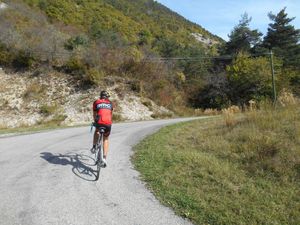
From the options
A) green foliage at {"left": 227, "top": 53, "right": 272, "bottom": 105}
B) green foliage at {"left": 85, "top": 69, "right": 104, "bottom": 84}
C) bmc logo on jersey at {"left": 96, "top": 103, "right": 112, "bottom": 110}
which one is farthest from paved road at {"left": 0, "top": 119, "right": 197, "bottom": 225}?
green foliage at {"left": 227, "top": 53, "right": 272, "bottom": 105}

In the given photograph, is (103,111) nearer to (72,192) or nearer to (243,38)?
(72,192)

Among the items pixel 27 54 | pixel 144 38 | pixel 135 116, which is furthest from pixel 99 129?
pixel 144 38

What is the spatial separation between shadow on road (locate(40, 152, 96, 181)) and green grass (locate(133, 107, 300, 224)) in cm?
123

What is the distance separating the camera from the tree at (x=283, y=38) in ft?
160

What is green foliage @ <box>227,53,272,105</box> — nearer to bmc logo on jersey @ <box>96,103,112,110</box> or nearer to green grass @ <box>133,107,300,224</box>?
green grass @ <box>133,107,300,224</box>

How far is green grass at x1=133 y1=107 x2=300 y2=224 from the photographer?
5.66m

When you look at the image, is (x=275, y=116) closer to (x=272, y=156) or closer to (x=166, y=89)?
(x=272, y=156)

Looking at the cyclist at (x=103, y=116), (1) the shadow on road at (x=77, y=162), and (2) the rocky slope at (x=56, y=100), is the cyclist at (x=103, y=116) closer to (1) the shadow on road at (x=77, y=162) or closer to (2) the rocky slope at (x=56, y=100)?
(1) the shadow on road at (x=77, y=162)

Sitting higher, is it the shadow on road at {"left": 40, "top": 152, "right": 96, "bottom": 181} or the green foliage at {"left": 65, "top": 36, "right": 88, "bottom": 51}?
the green foliage at {"left": 65, "top": 36, "right": 88, "bottom": 51}

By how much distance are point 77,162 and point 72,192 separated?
8.45 feet

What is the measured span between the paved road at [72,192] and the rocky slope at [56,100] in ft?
56.3

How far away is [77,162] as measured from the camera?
Answer: 9195 mm

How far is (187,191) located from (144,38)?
2320 inches

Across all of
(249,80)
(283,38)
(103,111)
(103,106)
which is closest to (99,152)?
(103,111)
